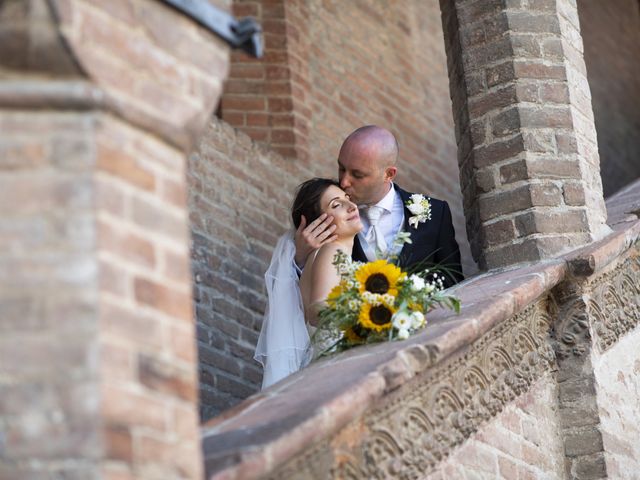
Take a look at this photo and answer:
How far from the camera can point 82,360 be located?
3293 mm

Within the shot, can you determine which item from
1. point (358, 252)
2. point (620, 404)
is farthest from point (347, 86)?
point (620, 404)

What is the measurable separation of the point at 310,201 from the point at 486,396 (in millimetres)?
1700

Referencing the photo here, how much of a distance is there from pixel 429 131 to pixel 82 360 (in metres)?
7.78

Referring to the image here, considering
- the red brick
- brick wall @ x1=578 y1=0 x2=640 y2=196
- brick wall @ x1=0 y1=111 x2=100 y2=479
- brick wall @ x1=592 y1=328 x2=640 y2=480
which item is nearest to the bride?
brick wall @ x1=592 y1=328 x2=640 y2=480

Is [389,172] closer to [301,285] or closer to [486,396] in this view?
[301,285]

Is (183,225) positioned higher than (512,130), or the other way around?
(512,130)

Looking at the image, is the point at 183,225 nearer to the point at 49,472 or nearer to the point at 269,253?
the point at 49,472

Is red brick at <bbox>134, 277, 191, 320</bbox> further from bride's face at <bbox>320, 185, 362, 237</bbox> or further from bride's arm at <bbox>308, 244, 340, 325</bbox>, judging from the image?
bride's face at <bbox>320, 185, 362, 237</bbox>

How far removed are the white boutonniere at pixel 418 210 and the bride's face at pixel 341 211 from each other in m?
0.47

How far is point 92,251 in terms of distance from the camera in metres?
3.40

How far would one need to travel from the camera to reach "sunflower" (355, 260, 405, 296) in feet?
17.9

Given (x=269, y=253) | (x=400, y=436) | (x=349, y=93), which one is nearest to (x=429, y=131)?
(x=349, y=93)

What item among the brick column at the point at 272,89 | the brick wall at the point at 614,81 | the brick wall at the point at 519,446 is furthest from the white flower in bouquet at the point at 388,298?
Result: the brick wall at the point at 614,81

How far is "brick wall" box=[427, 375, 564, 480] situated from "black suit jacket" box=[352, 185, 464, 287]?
1.12 meters
